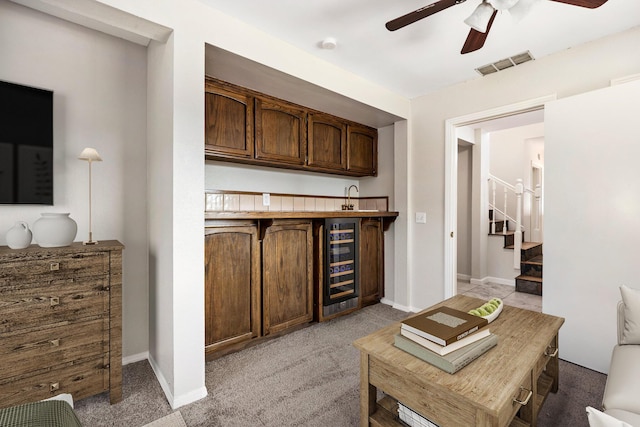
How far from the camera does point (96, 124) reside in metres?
2.19

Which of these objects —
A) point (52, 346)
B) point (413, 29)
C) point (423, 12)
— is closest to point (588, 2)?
point (423, 12)

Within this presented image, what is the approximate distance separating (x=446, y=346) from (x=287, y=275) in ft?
5.83

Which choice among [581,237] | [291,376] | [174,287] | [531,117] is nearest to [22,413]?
[174,287]

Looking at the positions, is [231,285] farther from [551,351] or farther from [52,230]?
[551,351]

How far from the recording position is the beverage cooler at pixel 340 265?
9.98 feet

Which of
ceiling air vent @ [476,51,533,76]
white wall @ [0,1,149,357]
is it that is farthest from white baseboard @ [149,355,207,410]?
ceiling air vent @ [476,51,533,76]

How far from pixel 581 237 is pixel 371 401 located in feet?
6.76

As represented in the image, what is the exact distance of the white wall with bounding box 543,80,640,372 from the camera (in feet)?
6.84

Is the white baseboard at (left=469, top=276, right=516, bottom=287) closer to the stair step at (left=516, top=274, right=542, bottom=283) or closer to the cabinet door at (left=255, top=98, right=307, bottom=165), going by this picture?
the stair step at (left=516, top=274, right=542, bottom=283)

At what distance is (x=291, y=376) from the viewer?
6.98 feet

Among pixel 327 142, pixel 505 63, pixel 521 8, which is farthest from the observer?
pixel 327 142

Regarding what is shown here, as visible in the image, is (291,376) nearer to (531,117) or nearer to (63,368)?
(63,368)

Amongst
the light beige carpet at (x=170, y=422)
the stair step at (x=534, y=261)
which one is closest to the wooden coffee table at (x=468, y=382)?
the light beige carpet at (x=170, y=422)

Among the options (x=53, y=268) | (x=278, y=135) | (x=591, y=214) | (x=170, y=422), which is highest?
(x=278, y=135)
